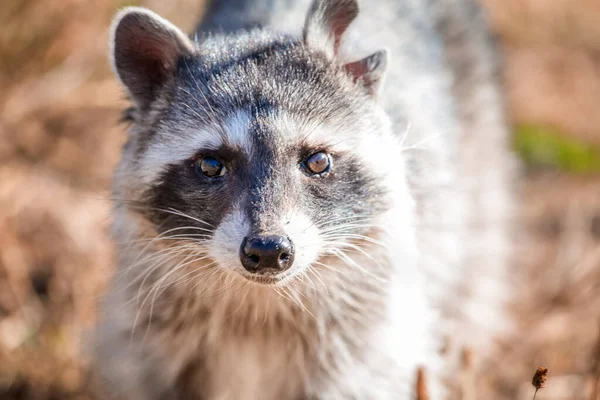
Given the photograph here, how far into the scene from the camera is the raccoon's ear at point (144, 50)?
3.22m

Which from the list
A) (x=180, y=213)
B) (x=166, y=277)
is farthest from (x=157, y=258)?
(x=180, y=213)

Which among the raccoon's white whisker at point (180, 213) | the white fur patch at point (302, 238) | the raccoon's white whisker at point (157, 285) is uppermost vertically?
the white fur patch at point (302, 238)

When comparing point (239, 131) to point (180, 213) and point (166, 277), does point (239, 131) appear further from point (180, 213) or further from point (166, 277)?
point (166, 277)

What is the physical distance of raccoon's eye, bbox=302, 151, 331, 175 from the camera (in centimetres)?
303

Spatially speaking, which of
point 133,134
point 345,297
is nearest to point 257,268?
point 345,297

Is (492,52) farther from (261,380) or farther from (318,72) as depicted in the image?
(261,380)

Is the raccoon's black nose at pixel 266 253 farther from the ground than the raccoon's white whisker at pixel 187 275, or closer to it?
farther from the ground

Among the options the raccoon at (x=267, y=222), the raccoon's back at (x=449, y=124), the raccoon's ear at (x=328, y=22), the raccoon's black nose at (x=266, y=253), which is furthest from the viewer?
the raccoon's back at (x=449, y=124)

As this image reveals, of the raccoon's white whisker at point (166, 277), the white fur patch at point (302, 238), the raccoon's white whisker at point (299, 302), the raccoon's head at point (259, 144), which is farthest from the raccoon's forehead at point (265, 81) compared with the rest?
the raccoon's white whisker at point (299, 302)

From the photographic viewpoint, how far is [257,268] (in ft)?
8.93

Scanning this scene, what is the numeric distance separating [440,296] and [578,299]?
1157 mm

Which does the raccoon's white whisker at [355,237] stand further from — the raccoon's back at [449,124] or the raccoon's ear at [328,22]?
the raccoon's ear at [328,22]

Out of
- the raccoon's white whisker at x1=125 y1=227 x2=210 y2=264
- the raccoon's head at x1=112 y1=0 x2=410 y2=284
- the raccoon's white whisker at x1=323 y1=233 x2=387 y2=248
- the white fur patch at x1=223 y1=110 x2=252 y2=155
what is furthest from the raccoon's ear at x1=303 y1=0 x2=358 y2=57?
the raccoon's white whisker at x1=125 y1=227 x2=210 y2=264

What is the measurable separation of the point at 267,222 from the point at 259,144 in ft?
1.09
